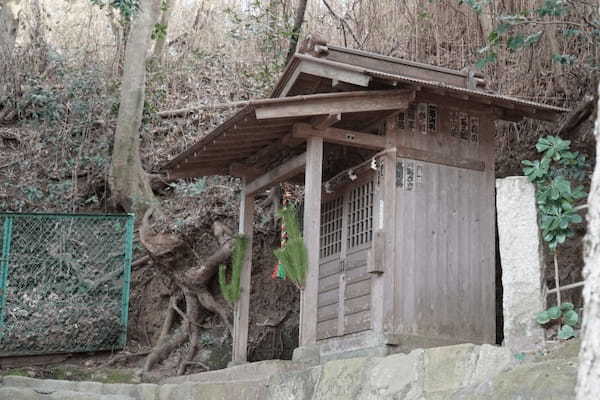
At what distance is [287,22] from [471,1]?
5.23 meters

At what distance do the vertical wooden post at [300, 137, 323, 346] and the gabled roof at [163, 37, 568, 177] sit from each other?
1.19 feet

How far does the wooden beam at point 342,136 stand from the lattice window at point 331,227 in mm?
1141

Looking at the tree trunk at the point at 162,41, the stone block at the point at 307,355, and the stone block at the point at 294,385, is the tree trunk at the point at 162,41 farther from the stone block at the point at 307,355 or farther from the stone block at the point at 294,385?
the stone block at the point at 294,385

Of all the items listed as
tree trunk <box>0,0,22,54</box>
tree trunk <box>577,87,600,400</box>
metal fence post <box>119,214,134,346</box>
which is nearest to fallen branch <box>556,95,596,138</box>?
metal fence post <box>119,214,134,346</box>

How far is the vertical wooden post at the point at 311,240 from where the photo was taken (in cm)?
769

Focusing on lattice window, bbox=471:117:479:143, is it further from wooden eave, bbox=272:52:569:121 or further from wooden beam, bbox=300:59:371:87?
wooden beam, bbox=300:59:371:87

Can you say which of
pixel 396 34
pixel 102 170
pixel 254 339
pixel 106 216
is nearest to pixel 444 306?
pixel 254 339

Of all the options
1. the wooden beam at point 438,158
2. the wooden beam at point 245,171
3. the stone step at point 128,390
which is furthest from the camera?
the wooden beam at point 245,171

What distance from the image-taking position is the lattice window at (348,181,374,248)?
8.61 metres

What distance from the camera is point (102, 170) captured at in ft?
47.8

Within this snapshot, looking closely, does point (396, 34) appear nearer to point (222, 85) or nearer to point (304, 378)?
point (222, 85)

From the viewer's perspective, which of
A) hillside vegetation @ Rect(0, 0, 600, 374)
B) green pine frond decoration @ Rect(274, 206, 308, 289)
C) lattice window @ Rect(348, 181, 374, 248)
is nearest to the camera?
green pine frond decoration @ Rect(274, 206, 308, 289)

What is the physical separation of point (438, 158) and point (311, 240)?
177 cm

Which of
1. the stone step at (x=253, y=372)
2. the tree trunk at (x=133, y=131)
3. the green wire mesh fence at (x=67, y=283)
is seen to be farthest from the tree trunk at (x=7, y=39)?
the stone step at (x=253, y=372)
